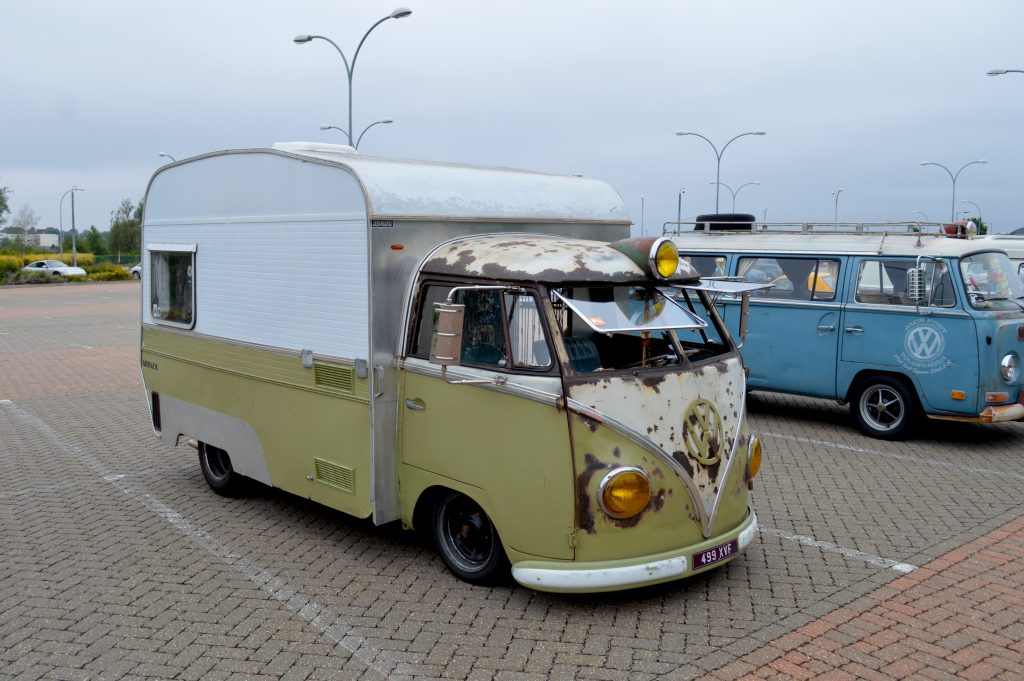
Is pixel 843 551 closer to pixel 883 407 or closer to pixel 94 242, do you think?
pixel 883 407

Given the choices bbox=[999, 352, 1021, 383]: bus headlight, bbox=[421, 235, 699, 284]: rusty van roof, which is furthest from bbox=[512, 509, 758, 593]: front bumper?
bbox=[999, 352, 1021, 383]: bus headlight

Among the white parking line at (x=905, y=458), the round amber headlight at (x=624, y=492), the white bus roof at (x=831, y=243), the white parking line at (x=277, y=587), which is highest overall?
the white bus roof at (x=831, y=243)

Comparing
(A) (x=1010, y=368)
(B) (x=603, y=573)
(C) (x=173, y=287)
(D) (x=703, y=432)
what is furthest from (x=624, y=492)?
(A) (x=1010, y=368)

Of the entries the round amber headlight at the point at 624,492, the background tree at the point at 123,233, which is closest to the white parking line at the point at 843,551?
the round amber headlight at the point at 624,492

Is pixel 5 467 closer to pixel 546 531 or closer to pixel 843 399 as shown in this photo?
pixel 546 531

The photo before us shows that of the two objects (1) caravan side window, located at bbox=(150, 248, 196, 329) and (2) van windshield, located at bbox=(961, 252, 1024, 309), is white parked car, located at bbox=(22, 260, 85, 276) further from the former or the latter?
(2) van windshield, located at bbox=(961, 252, 1024, 309)

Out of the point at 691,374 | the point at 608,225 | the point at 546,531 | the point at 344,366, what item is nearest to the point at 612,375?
the point at 691,374

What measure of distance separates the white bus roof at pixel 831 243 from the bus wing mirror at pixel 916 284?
0.34 m

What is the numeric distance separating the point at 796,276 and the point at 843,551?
5048mm

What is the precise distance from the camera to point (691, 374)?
5.49 m

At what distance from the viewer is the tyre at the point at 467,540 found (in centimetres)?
561

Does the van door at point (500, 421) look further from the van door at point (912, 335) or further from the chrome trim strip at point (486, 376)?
the van door at point (912, 335)

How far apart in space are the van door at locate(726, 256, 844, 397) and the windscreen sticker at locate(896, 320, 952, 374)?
0.81 meters

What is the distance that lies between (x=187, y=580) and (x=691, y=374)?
139 inches
